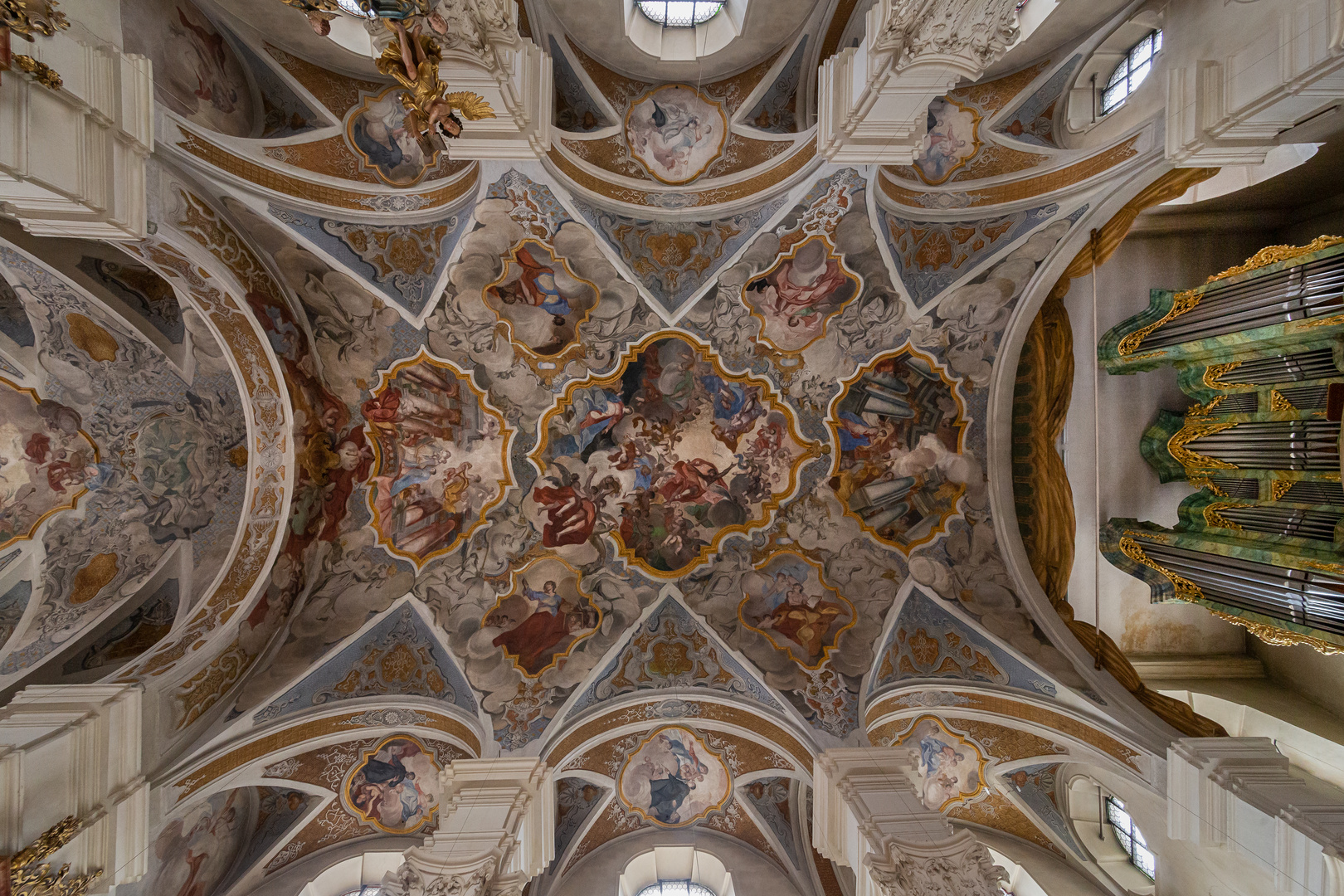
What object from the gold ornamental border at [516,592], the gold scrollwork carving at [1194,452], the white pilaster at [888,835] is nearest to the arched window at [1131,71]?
the gold scrollwork carving at [1194,452]

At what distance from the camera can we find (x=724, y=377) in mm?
9891

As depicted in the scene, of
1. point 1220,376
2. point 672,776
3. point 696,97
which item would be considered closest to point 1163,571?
point 1220,376

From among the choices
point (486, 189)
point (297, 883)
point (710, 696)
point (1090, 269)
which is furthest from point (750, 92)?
point (297, 883)

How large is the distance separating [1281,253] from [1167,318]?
1.25m

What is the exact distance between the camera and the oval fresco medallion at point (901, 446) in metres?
9.68

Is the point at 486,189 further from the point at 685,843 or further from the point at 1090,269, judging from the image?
the point at 685,843

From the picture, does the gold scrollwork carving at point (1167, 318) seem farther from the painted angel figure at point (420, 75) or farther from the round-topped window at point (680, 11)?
the painted angel figure at point (420, 75)

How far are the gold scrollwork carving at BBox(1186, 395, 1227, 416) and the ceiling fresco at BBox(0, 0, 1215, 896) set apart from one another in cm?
248

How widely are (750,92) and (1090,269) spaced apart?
18.0ft

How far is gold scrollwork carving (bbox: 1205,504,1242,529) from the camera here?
773 centimetres

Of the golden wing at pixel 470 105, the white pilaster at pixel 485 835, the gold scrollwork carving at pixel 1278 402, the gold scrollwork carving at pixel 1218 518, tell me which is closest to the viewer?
the golden wing at pixel 470 105

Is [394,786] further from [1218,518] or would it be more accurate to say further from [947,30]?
[1218,518]

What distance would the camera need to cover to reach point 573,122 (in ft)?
27.5

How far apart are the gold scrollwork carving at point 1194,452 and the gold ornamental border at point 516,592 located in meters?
8.94
